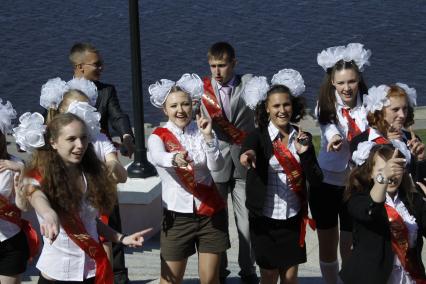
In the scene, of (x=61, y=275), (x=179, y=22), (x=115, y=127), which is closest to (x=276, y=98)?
(x=115, y=127)

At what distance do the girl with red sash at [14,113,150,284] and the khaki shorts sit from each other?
0.78 meters

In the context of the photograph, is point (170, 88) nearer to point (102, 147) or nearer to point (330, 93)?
point (102, 147)

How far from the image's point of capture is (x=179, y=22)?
85.6ft

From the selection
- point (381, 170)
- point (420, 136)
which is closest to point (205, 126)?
point (381, 170)

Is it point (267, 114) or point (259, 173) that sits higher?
point (267, 114)

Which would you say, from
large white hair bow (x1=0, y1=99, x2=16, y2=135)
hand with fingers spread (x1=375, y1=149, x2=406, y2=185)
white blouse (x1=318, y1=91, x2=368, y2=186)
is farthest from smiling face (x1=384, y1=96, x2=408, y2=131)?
large white hair bow (x1=0, y1=99, x2=16, y2=135)

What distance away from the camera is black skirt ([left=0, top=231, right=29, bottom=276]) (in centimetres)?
517

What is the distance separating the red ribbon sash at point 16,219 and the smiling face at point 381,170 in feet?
5.95

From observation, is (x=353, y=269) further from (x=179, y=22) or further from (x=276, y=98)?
(x=179, y=22)

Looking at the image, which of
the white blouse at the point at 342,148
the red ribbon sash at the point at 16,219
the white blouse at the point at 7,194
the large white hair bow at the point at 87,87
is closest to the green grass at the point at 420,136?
the white blouse at the point at 342,148

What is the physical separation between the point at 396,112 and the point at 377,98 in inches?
5.6

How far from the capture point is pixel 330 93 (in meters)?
6.19

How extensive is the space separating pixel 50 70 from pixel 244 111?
52.2 feet

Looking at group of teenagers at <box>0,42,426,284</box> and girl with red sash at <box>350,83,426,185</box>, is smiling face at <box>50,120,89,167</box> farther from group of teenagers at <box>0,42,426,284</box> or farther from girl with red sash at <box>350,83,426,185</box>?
girl with red sash at <box>350,83,426,185</box>
